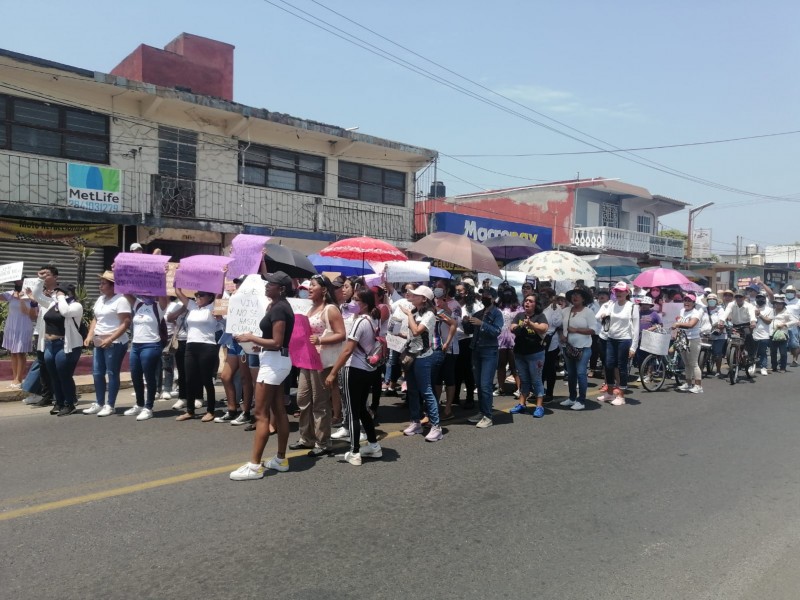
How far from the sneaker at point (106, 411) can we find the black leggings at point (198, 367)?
1.02 meters

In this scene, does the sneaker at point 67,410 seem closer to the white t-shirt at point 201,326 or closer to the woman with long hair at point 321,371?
the white t-shirt at point 201,326

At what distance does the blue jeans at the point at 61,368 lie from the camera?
308 inches

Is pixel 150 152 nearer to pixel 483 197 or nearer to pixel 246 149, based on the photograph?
pixel 246 149

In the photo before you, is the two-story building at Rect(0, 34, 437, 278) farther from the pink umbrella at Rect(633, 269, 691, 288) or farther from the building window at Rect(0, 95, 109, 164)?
the pink umbrella at Rect(633, 269, 691, 288)

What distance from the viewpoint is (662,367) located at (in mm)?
10898

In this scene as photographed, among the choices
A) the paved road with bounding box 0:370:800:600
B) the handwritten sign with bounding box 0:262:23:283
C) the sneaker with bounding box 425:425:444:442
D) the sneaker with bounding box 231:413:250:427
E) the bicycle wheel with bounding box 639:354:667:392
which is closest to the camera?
the paved road with bounding box 0:370:800:600

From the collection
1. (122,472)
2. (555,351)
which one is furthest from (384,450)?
Result: (555,351)

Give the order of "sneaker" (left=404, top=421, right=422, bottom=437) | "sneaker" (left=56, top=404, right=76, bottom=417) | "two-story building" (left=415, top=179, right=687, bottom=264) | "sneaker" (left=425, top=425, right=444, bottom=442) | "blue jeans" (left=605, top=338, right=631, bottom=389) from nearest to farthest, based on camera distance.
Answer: "sneaker" (left=425, top=425, right=444, bottom=442) → "sneaker" (left=404, top=421, right=422, bottom=437) → "sneaker" (left=56, top=404, right=76, bottom=417) → "blue jeans" (left=605, top=338, right=631, bottom=389) → "two-story building" (left=415, top=179, right=687, bottom=264)

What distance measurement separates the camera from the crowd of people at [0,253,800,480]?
19.3ft

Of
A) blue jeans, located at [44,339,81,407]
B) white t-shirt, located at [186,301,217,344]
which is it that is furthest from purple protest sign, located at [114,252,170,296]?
blue jeans, located at [44,339,81,407]

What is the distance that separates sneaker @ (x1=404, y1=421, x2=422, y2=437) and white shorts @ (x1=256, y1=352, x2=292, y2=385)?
223 cm

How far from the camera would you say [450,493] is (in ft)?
17.0

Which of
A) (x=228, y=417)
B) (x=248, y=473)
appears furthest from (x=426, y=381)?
(x=228, y=417)

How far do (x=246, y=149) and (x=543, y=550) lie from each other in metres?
15.4
